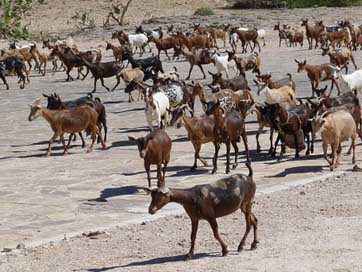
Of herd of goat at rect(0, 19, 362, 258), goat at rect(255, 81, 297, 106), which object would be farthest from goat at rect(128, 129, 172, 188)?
goat at rect(255, 81, 297, 106)

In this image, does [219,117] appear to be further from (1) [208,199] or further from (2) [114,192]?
(1) [208,199]

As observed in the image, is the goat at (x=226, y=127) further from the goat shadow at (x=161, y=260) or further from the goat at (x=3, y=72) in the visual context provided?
the goat at (x=3, y=72)

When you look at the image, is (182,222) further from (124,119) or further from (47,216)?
(124,119)

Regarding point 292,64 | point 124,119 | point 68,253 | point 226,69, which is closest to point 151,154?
point 68,253

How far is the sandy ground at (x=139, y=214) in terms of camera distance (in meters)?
10.9

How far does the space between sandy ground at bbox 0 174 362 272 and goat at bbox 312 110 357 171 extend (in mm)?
2647

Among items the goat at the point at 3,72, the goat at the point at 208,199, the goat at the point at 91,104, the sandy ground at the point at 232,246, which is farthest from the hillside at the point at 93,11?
the goat at the point at 208,199

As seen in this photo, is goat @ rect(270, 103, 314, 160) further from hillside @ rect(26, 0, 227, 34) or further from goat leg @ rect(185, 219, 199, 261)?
hillside @ rect(26, 0, 227, 34)

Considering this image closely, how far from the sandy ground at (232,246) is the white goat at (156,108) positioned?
667cm

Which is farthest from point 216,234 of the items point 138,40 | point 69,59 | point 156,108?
point 138,40

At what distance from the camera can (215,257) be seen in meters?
10.9

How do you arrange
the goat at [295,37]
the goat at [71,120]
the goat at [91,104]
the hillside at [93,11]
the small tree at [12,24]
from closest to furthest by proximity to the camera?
the goat at [71,120] → the goat at [91,104] → the goat at [295,37] → the small tree at [12,24] → the hillside at [93,11]

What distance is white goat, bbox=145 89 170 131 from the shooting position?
20109 millimetres

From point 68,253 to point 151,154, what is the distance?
3664mm
